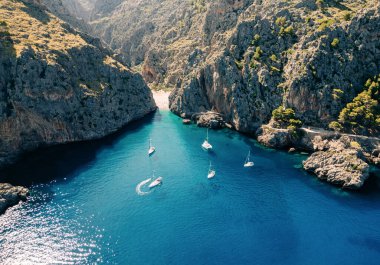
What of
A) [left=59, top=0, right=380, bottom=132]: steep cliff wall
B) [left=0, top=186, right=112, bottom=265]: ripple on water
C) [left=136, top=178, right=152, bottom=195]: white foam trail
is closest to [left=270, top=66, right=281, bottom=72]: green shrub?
[left=59, top=0, right=380, bottom=132]: steep cliff wall

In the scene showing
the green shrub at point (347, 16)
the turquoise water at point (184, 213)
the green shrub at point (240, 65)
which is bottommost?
the turquoise water at point (184, 213)

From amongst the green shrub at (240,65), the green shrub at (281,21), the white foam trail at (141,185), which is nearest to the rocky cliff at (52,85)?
the white foam trail at (141,185)

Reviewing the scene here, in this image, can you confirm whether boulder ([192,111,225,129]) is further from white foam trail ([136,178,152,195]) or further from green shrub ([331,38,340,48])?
green shrub ([331,38,340,48])

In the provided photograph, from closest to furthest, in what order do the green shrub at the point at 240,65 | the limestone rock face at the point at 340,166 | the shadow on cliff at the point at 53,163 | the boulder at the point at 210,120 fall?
1. the limestone rock face at the point at 340,166
2. the shadow on cliff at the point at 53,163
3. the boulder at the point at 210,120
4. the green shrub at the point at 240,65

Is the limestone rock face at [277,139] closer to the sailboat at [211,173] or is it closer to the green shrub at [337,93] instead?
the green shrub at [337,93]

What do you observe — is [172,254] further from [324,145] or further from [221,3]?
[221,3]

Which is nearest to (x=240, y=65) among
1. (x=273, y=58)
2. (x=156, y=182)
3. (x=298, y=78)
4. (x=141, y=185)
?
(x=273, y=58)
